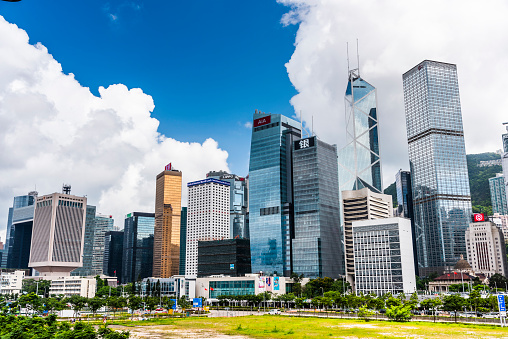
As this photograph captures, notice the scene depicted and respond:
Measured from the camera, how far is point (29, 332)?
63.9 m

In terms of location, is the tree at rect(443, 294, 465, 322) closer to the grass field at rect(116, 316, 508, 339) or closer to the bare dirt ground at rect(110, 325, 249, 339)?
the grass field at rect(116, 316, 508, 339)

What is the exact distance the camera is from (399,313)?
4439 inches

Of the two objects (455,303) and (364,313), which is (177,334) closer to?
(364,313)

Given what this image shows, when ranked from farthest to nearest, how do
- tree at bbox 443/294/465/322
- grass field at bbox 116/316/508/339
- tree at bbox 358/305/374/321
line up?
tree at bbox 358/305/374/321 → tree at bbox 443/294/465/322 → grass field at bbox 116/316/508/339

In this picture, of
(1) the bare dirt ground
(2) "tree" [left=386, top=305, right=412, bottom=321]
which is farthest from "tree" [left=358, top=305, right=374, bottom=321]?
(1) the bare dirt ground

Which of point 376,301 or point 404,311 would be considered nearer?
point 404,311

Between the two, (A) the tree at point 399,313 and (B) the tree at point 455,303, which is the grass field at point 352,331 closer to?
(B) the tree at point 455,303

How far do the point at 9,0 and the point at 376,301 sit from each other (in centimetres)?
13402

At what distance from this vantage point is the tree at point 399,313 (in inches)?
4441

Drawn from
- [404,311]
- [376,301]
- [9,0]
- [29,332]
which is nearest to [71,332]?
[29,332]

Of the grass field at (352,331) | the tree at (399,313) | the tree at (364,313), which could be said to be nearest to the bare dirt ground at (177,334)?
the grass field at (352,331)

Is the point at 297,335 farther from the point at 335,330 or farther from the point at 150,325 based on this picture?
the point at 150,325

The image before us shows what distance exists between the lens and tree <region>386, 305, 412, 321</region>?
113 metres

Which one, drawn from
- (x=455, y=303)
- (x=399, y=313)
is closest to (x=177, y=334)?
(x=399, y=313)
